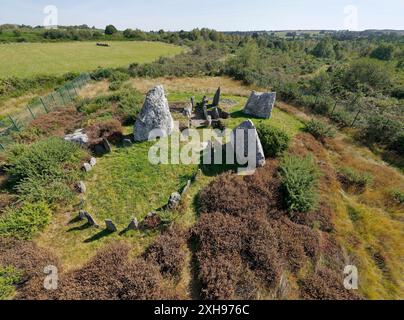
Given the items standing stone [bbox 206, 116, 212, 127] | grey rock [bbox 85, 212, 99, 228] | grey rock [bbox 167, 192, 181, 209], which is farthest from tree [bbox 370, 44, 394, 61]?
grey rock [bbox 85, 212, 99, 228]

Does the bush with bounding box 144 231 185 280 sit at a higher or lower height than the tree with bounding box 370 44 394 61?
lower

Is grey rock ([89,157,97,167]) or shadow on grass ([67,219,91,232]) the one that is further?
grey rock ([89,157,97,167])

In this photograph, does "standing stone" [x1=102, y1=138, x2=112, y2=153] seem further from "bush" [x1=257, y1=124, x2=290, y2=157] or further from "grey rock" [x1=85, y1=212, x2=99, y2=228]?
"bush" [x1=257, y1=124, x2=290, y2=157]

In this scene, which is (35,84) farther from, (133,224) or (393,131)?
(393,131)

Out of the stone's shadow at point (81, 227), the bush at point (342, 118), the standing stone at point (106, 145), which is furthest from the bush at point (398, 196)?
the standing stone at point (106, 145)

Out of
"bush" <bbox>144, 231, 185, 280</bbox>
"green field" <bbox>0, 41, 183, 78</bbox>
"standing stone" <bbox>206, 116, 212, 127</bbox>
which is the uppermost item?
"green field" <bbox>0, 41, 183, 78</bbox>
